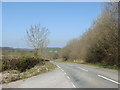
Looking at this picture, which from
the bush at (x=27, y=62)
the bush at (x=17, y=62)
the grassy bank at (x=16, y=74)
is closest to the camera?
the grassy bank at (x=16, y=74)

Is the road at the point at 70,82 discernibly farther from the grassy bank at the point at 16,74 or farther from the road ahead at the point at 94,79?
the grassy bank at the point at 16,74

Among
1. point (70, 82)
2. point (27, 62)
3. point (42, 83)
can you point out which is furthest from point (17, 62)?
point (70, 82)

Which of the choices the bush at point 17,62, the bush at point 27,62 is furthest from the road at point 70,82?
the bush at point 27,62

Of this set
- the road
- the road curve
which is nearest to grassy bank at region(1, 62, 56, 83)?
the road

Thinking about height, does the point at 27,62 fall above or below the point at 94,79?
below

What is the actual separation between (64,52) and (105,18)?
62.6m

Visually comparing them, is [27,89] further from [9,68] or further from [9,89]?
[9,68]

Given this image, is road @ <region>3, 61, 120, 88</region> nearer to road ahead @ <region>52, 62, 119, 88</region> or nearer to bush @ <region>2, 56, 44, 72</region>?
road ahead @ <region>52, 62, 119, 88</region>

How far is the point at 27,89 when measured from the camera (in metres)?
11.1

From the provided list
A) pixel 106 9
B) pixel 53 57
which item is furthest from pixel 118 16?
pixel 53 57

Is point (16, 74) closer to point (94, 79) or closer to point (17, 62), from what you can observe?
point (94, 79)

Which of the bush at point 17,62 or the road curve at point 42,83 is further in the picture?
the bush at point 17,62

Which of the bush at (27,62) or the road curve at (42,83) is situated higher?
the road curve at (42,83)

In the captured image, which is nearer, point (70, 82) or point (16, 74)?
point (70, 82)
